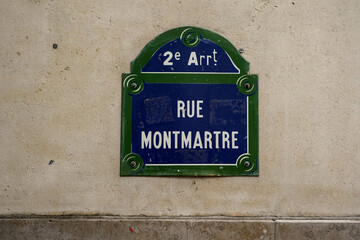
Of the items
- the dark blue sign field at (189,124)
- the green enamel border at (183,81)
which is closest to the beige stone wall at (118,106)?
the green enamel border at (183,81)

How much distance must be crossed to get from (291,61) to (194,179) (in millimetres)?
1251

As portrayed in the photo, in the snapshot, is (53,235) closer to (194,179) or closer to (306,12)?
(194,179)

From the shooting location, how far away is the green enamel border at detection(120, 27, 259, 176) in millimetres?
2756

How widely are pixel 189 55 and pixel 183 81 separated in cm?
22

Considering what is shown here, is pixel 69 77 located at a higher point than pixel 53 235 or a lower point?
higher

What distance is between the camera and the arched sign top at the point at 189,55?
281cm

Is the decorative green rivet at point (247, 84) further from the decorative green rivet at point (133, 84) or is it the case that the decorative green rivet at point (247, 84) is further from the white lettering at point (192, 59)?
the decorative green rivet at point (133, 84)

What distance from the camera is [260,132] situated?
2.81 m

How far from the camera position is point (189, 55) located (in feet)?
9.27

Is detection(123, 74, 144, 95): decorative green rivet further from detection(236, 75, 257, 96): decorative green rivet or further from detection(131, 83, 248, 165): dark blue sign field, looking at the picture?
detection(236, 75, 257, 96): decorative green rivet

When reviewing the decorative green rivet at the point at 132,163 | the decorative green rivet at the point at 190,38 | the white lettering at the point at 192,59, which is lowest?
the decorative green rivet at the point at 132,163

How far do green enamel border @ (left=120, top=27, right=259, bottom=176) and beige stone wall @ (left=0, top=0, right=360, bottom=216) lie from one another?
58mm

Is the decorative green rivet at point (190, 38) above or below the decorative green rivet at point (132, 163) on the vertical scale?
above

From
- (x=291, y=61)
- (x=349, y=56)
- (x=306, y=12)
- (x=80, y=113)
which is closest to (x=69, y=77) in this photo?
(x=80, y=113)
